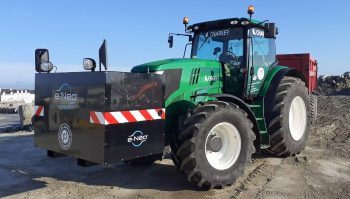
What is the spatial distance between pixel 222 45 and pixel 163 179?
2.56 m

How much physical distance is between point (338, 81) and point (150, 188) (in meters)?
23.7

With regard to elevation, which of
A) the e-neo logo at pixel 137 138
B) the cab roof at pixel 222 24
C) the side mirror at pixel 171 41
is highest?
the cab roof at pixel 222 24

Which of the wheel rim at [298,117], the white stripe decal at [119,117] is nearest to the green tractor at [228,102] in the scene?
the wheel rim at [298,117]

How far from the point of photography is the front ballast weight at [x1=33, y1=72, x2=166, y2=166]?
454 centimetres

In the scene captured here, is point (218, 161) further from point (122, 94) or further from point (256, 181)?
point (122, 94)

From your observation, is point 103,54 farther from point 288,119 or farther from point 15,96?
point 15,96

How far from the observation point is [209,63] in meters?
6.19

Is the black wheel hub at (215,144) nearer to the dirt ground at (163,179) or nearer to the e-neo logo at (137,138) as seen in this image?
the dirt ground at (163,179)

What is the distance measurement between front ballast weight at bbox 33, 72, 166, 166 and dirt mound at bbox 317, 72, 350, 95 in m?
21.5

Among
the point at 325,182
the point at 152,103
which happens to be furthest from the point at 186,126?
the point at 325,182

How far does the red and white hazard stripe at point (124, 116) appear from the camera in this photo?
4508 mm

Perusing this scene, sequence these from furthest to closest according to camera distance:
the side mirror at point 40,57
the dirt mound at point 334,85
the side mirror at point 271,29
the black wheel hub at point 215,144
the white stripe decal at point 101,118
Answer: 1. the dirt mound at point 334,85
2. the side mirror at point 271,29
3. the side mirror at point 40,57
4. the black wheel hub at point 215,144
5. the white stripe decal at point 101,118

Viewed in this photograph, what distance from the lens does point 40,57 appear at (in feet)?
18.2

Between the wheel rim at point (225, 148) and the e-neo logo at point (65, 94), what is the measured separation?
1.86m
